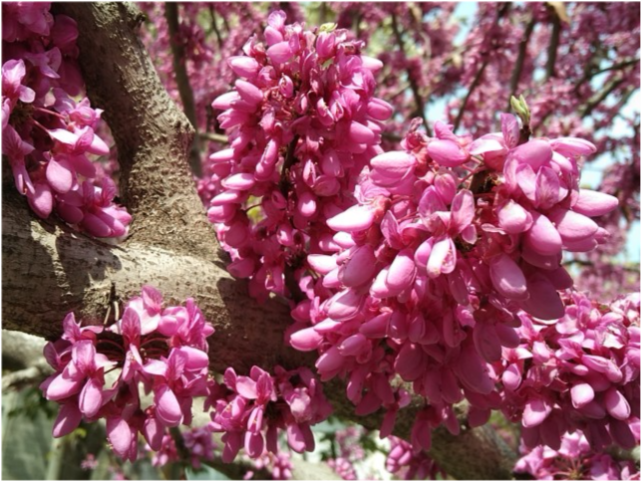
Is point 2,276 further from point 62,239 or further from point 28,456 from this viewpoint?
point 28,456

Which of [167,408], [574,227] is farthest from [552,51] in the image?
[167,408]

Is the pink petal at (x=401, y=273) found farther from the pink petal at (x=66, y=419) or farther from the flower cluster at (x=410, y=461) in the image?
the flower cluster at (x=410, y=461)

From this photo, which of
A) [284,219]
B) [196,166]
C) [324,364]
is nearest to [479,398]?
[324,364]

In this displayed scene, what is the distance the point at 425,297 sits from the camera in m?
1.00

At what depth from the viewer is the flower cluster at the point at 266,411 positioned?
1381 millimetres

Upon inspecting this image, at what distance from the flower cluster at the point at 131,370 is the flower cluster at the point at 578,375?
2.30 ft

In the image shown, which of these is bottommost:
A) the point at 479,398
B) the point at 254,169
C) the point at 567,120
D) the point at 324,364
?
the point at 567,120

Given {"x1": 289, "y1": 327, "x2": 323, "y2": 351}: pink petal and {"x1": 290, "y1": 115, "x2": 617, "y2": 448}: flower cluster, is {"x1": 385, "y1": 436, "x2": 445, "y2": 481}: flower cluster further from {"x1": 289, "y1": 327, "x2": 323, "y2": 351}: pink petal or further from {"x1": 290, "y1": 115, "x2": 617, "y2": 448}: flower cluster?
{"x1": 290, "y1": 115, "x2": 617, "y2": 448}: flower cluster

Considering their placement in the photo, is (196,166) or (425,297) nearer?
(425,297)

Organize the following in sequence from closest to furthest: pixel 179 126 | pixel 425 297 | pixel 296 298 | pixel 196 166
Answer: pixel 425 297 < pixel 296 298 < pixel 179 126 < pixel 196 166

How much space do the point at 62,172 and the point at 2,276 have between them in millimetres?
248

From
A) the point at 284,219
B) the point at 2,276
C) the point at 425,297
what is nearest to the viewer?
the point at 425,297

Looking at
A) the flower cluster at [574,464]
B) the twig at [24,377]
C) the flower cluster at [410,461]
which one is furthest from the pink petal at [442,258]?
the twig at [24,377]

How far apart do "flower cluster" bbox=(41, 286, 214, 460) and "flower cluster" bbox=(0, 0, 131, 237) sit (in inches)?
10.8
